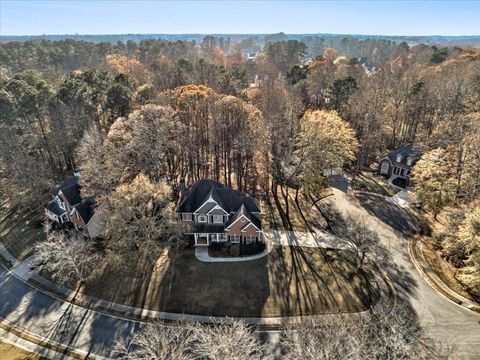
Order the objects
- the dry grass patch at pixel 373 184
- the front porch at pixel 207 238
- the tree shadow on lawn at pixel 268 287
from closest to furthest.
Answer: the tree shadow on lawn at pixel 268 287, the front porch at pixel 207 238, the dry grass patch at pixel 373 184

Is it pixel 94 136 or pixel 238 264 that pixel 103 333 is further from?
pixel 94 136

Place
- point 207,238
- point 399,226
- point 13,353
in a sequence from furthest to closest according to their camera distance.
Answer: point 399,226 → point 207,238 → point 13,353

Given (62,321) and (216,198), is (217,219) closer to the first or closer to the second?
Answer: (216,198)

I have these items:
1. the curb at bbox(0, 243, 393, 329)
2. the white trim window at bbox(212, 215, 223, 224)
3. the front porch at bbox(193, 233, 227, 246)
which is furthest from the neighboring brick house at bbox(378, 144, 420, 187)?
the front porch at bbox(193, 233, 227, 246)

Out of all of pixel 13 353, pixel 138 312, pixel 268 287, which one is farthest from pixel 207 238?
pixel 13 353

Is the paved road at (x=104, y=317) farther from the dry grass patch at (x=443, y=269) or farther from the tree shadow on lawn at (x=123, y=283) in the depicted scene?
the dry grass patch at (x=443, y=269)

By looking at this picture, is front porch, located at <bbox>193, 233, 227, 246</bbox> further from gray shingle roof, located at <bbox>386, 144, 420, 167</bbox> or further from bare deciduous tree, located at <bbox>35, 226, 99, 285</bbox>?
gray shingle roof, located at <bbox>386, 144, 420, 167</bbox>

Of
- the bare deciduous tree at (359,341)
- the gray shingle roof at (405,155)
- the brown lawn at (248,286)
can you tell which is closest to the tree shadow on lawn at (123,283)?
the brown lawn at (248,286)
